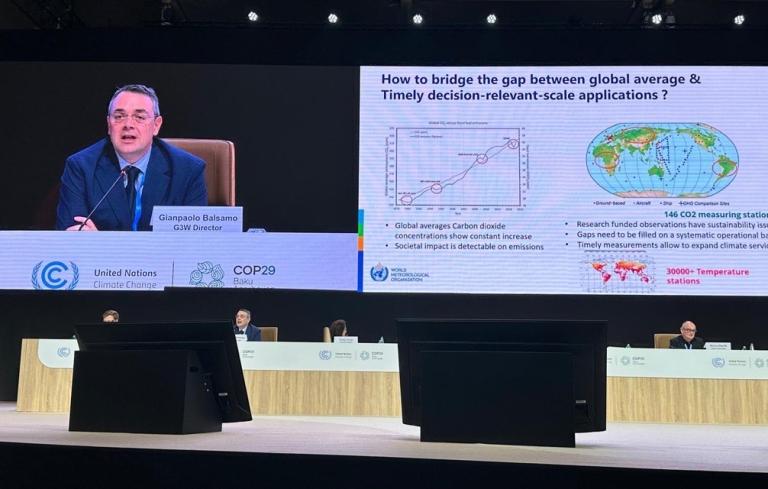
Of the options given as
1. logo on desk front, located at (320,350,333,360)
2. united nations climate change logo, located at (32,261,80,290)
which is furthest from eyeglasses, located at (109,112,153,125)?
logo on desk front, located at (320,350,333,360)

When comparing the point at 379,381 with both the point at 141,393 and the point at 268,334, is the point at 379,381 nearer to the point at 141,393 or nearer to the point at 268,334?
the point at 141,393

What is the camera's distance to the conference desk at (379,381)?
12.5ft

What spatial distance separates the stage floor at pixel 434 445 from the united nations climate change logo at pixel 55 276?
3.02m

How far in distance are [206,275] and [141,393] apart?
319 centimetres

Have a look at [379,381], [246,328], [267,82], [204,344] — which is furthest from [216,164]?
[204,344]

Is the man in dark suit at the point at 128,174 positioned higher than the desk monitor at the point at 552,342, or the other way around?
the man in dark suit at the point at 128,174

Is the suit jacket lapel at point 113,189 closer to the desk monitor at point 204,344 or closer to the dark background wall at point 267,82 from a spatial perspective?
the dark background wall at point 267,82

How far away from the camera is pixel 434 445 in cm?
213

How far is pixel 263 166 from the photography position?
6180 mm

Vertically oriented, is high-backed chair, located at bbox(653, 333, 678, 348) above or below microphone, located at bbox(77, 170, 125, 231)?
below

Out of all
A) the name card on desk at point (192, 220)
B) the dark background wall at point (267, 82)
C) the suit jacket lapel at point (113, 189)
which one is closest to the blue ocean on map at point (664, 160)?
the dark background wall at point (267, 82)

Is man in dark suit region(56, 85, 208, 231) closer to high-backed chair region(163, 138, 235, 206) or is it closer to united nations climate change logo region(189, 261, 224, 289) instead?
high-backed chair region(163, 138, 235, 206)

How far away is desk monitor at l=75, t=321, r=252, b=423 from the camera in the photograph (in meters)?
2.54

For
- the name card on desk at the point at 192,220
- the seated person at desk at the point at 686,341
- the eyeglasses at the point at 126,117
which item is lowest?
the seated person at desk at the point at 686,341
